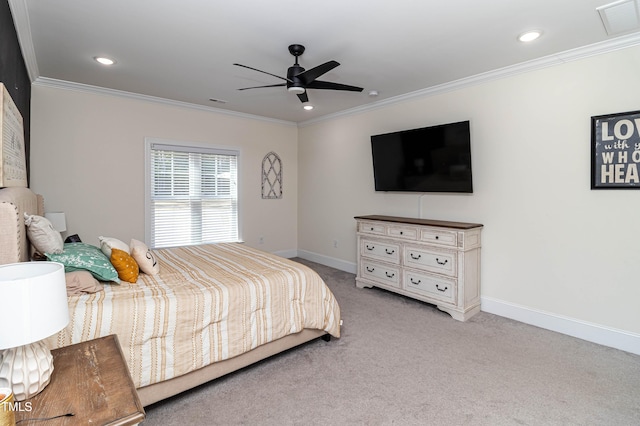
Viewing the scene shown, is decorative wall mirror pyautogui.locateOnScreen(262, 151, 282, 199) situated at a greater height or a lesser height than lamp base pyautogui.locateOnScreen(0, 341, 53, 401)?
greater

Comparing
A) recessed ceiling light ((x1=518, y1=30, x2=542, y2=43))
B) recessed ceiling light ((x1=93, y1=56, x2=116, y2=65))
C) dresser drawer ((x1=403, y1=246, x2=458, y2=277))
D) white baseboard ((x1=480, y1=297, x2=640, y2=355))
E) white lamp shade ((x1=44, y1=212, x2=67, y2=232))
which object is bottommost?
white baseboard ((x1=480, y1=297, x2=640, y2=355))

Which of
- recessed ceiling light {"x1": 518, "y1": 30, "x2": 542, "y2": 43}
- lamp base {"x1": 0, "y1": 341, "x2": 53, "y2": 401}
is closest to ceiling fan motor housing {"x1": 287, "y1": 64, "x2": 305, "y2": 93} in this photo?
recessed ceiling light {"x1": 518, "y1": 30, "x2": 542, "y2": 43}

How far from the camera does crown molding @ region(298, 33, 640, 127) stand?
2.71 m

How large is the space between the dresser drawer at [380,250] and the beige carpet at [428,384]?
3.32ft

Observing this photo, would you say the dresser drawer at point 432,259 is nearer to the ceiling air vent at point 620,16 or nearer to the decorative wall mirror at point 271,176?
the ceiling air vent at point 620,16

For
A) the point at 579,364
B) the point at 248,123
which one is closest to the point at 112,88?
the point at 248,123

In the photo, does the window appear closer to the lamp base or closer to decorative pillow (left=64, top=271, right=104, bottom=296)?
decorative pillow (left=64, top=271, right=104, bottom=296)

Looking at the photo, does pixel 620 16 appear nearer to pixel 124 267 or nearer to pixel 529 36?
pixel 529 36

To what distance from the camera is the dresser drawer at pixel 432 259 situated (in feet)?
11.3

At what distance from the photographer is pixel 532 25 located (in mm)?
2502

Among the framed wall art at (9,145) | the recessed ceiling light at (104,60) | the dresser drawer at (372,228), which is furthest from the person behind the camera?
the dresser drawer at (372,228)

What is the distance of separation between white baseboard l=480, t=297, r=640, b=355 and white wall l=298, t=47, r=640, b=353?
14 mm

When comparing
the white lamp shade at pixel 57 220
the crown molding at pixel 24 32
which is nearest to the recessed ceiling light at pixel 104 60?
the crown molding at pixel 24 32

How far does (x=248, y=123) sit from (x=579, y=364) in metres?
5.10
